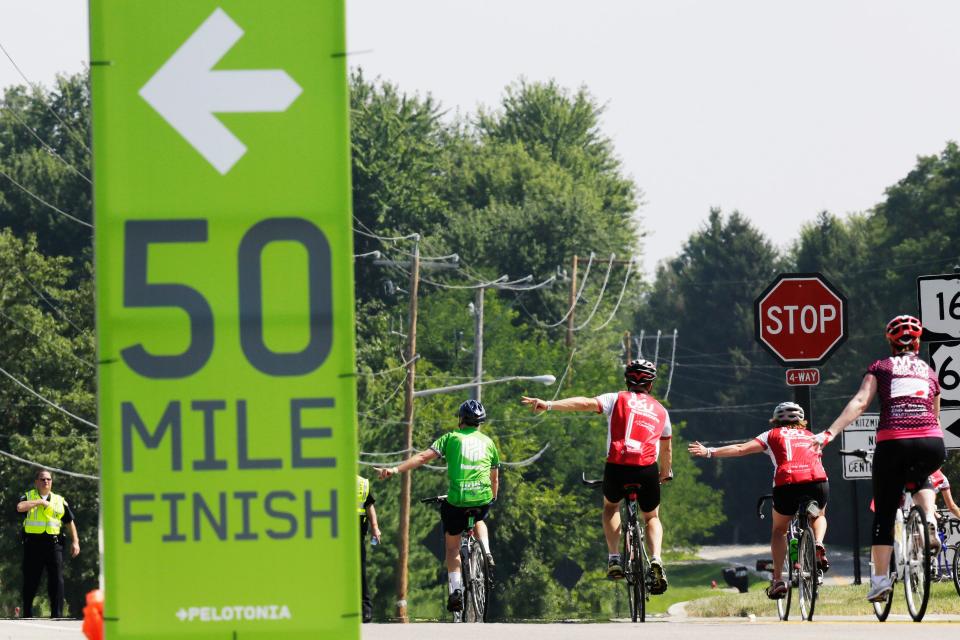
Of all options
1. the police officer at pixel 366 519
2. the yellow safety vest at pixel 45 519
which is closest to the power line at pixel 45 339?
the yellow safety vest at pixel 45 519

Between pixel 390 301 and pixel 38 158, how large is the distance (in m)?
15.3

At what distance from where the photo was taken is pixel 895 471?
1314cm

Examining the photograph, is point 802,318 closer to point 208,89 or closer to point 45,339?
point 208,89

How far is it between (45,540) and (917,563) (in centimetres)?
1144

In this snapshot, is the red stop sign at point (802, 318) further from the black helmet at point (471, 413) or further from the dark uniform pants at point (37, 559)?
the dark uniform pants at point (37, 559)

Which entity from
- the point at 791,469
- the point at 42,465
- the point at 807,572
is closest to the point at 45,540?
the point at 791,469

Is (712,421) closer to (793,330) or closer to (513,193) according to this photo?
(513,193)

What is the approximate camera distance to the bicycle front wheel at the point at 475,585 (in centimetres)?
1609

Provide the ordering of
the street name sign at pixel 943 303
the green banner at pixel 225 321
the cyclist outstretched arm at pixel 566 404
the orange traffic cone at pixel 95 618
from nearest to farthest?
the green banner at pixel 225 321
the orange traffic cone at pixel 95 618
the cyclist outstretched arm at pixel 566 404
the street name sign at pixel 943 303

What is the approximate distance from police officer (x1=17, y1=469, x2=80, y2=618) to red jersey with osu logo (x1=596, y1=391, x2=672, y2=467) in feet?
27.3

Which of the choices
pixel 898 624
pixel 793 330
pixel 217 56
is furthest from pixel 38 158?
pixel 217 56

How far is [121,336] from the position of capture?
6586 mm

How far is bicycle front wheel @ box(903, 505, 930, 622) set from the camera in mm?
13188

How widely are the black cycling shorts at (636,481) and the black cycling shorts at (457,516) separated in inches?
45.5
